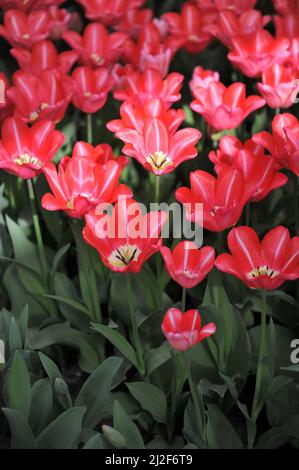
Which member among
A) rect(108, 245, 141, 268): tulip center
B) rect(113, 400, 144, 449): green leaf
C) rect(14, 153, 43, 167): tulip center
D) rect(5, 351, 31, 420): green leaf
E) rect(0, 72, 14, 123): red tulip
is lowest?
rect(113, 400, 144, 449): green leaf

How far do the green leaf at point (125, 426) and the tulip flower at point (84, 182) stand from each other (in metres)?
0.33

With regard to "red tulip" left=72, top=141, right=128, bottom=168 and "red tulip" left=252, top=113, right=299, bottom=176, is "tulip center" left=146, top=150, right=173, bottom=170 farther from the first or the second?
"red tulip" left=252, top=113, right=299, bottom=176

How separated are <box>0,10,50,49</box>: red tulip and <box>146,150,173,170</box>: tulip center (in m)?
0.55

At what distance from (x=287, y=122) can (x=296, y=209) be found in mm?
175

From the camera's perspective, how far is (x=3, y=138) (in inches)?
55.0

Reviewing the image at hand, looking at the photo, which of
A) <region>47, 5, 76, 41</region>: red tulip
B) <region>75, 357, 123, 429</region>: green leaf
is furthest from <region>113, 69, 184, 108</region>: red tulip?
<region>75, 357, 123, 429</region>: green leaf

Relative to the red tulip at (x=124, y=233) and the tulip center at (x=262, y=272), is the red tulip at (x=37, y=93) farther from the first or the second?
the tulip center at (x=262, y=272)

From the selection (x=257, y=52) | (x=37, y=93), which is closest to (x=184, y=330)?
(x=37, y=93)

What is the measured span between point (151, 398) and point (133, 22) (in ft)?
3.25

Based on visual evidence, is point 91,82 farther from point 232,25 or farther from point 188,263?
point 188,263

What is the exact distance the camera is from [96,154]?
1366mm

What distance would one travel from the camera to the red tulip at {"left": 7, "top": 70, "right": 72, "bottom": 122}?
1473 mm
